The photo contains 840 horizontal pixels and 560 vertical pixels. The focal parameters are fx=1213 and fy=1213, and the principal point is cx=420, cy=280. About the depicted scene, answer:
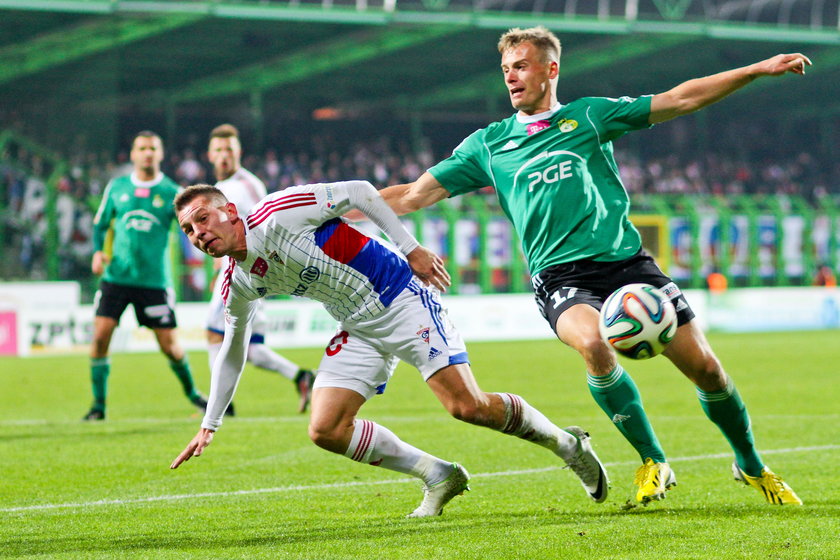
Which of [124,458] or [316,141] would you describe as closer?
[124,458]

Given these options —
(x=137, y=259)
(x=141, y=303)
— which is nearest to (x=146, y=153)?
(x=137, y=259)

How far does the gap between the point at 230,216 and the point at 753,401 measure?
758cm

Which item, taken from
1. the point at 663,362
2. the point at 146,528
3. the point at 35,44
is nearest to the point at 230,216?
the point at 146,528

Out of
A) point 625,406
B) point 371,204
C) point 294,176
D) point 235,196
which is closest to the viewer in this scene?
point 371,204

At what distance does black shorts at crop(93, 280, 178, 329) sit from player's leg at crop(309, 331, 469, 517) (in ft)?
16.3

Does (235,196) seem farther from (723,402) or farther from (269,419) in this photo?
(723,402)

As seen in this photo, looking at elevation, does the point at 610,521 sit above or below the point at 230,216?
below

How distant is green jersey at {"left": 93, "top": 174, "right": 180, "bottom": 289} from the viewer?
10.2 metres

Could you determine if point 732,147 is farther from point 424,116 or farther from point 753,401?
point 753,401

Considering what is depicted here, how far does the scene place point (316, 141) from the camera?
34469 mm

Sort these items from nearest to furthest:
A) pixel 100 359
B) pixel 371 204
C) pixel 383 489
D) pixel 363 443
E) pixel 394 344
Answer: pixel 371 204 < pixel 394 344 < pixel 363 443 < pixel 383 489 < pixel 100 359

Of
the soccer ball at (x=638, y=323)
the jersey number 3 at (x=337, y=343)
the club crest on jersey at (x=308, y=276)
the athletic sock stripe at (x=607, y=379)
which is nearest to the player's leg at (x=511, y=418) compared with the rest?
the athletic sock stripe at (x=607, y=379)

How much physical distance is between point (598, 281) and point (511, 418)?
744 millimetres

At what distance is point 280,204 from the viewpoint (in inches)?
206
